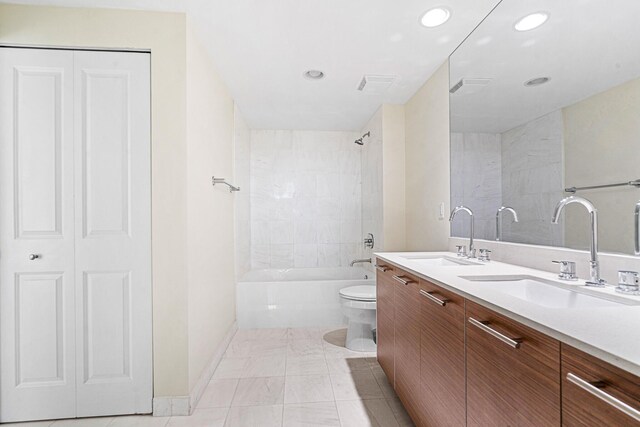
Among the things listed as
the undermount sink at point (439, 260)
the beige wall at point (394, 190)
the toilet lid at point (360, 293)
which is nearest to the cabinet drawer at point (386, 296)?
the undermount sink at point (439, 260)

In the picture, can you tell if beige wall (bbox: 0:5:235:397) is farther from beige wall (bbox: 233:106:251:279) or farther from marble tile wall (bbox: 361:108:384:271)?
marble tile wall (bbox: 361:108:384:271)

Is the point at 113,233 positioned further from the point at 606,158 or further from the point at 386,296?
the point at 606,158

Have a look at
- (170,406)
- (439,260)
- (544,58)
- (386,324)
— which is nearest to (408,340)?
(386,324)

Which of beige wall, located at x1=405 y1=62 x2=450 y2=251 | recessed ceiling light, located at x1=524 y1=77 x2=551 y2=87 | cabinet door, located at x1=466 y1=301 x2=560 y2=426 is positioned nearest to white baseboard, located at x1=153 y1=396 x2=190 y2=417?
cabinet door, located at x1=466 y1=301 x2=560 y2=426

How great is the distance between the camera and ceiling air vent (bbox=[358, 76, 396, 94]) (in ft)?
8.78

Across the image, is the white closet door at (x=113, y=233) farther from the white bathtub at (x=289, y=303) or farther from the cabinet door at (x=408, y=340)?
the white bathtub at (x=289, y=303)

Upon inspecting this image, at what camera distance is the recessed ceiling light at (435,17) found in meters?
1.84

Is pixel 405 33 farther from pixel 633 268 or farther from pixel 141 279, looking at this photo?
pixel 141 279

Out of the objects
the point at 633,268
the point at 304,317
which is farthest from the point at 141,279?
the point at 633,268

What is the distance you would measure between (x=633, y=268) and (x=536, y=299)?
0.32 meters

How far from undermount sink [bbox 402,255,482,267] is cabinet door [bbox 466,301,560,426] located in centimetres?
87

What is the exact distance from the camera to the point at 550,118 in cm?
150

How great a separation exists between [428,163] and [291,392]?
78.1 inches

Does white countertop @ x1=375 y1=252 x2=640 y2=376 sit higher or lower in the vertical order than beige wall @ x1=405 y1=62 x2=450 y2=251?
lower
